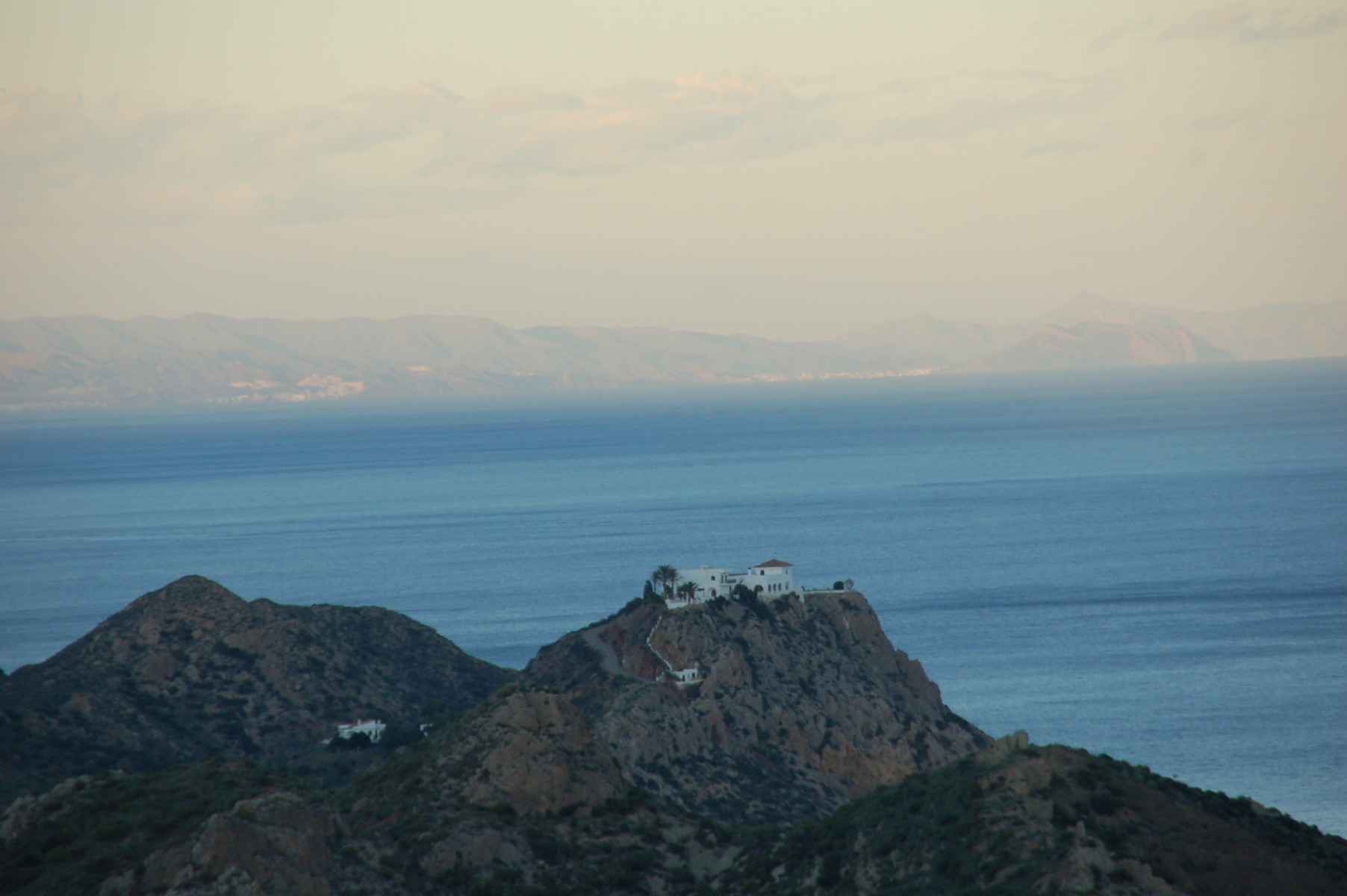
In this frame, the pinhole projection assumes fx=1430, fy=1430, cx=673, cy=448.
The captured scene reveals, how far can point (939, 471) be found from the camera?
199 metres

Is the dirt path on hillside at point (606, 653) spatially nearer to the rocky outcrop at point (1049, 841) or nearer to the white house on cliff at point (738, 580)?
the white house on cliff at point (738, 580)

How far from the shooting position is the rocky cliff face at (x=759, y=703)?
5494cm

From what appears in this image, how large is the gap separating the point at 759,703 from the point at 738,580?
32.5ft

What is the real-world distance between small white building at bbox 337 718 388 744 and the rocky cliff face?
8.24 metres

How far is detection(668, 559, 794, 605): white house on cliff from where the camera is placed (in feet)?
225

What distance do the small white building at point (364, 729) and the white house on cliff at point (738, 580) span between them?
16.1m

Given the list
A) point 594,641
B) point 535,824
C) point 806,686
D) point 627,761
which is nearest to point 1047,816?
point 535,824

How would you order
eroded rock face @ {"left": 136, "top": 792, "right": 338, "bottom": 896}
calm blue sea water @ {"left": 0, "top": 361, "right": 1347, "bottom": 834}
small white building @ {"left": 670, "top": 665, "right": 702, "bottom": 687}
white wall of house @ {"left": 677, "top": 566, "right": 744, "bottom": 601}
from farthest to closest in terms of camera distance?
calm blue sea water @ {"left": 0, "top": 361, "right": 1347, "bottom": 834} → white wall of house @ {"left": 677, "top": 566, "right": 744, "bottom": 601} → small white building @ {"left": 670, "top": 665, "right": 702, "bottom": 687} → eroded rock face @ {"left": 136, "top": 792, "right": 338, "bottom": 896}

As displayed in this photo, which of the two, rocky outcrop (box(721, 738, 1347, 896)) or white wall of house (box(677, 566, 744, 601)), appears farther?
white wall of house (box(677, 566, 744, 601))

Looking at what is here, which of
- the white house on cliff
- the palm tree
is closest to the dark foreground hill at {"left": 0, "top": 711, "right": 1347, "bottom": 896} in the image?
the palm tree

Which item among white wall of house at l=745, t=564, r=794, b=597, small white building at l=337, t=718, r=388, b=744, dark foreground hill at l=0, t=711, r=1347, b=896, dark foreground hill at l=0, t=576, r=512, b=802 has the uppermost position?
white wall of house at l=745, t=564, r=794, b=597

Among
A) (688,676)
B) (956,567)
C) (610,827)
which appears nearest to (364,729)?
(688,676)

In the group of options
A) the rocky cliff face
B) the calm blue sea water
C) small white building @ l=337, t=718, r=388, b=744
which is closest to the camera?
the rocky cliff face

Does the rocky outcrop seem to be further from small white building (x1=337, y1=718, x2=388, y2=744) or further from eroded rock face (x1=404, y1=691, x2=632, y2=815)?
small white building (x1=337, y1=718, x2=388, y2=744)
